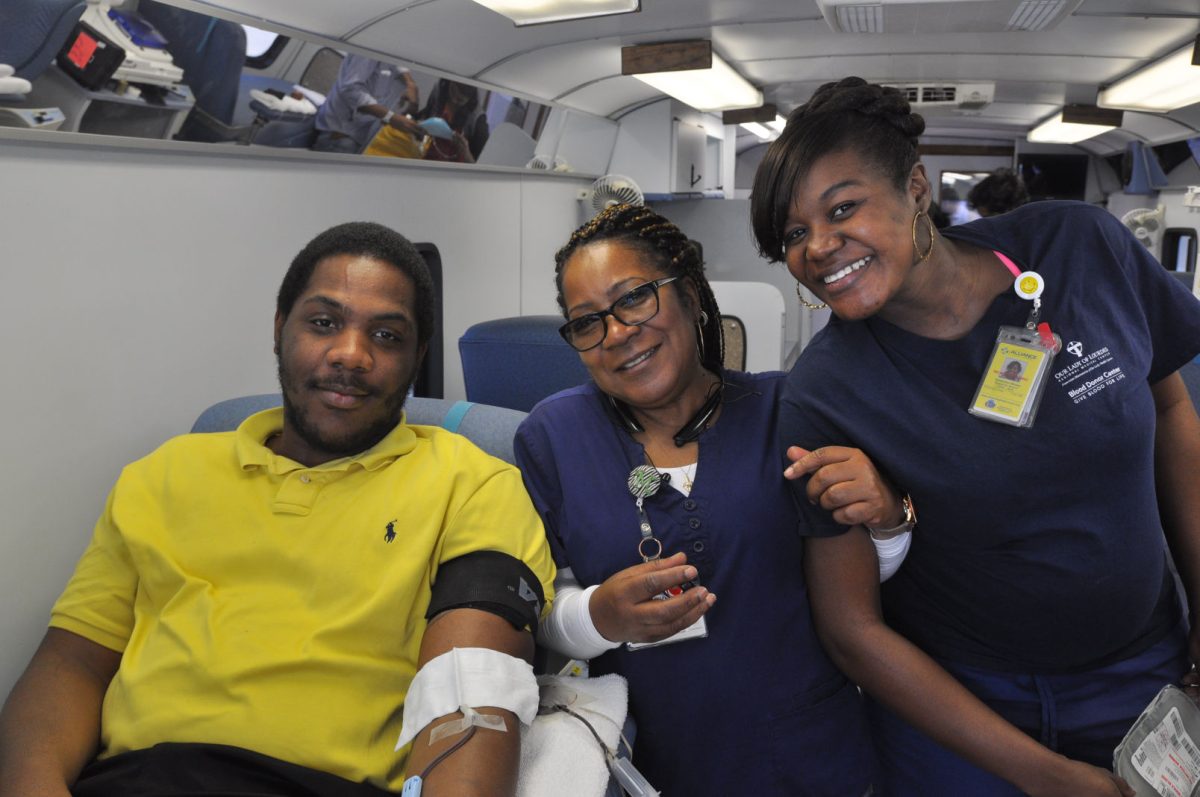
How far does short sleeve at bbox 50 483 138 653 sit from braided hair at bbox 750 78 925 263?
4.77 ft

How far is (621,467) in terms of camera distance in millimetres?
1728

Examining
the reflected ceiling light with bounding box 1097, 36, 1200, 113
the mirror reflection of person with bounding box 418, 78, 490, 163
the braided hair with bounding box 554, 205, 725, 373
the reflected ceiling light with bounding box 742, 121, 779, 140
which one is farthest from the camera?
the reflected ceiling light with bounding box 742, 121, 779, 140

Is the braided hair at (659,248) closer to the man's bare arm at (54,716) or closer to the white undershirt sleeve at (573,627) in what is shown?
the white undershirt sleeve at (573,627)

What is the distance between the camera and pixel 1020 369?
1.51 meters

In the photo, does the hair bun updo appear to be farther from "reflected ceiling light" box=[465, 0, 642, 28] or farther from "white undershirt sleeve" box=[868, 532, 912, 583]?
"reflected ceiling light" box=[465, 0, 642, 28]

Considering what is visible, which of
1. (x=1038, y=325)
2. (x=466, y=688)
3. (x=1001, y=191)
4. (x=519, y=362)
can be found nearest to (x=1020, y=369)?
(x=1038, y=325)

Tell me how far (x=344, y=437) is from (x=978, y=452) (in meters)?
1.23

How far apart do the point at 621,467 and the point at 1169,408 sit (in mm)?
1158

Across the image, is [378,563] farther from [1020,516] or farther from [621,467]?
[1020,516]

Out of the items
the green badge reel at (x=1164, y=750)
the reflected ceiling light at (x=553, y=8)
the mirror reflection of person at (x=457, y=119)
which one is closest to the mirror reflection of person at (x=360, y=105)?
the mirror reflection of person at (x=457, y=119)

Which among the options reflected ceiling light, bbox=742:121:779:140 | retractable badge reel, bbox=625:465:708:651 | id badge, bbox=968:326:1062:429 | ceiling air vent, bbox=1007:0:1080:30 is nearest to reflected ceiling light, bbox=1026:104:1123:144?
reflected ceiling light, bbox=742:121:779:140

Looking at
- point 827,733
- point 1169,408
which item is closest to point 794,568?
point 827,733

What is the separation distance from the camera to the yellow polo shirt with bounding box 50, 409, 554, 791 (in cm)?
151

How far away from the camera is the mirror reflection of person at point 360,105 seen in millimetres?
3355
